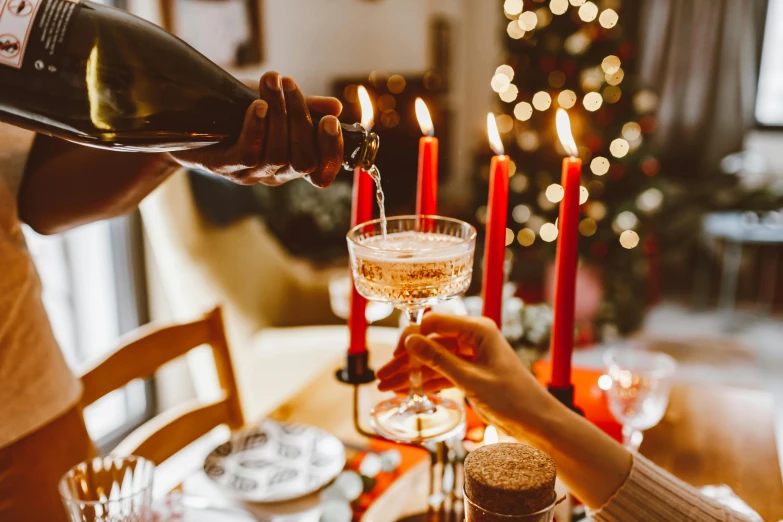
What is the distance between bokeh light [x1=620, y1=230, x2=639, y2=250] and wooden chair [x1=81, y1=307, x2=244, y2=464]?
288 centimetres

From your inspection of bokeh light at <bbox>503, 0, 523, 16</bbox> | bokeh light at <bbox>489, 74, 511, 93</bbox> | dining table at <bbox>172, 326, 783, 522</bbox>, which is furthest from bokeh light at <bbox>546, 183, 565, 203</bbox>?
dining table at <bbox>172, 326, 783, 522</bbox>

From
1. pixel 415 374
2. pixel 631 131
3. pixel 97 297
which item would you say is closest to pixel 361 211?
pixel 415 374

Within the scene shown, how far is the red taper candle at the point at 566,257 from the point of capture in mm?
642

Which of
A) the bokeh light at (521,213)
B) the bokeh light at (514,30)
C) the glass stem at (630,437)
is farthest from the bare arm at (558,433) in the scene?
the bokeh light at (514,30)

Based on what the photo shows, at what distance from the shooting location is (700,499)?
2.39 ft

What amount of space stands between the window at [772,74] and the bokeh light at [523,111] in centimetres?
204

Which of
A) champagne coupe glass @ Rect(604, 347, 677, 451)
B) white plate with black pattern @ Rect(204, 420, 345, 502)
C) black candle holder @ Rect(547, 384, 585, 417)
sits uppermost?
black candle holder @ Rect(547, 384, 585, 417)

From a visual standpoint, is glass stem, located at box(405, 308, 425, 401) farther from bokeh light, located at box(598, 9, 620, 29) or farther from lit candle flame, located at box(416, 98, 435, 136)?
bokeh light, located at box(598, 9, 620, 29)

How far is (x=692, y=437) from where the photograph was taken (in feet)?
3.85

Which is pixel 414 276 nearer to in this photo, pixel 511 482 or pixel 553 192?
pixel 511 482

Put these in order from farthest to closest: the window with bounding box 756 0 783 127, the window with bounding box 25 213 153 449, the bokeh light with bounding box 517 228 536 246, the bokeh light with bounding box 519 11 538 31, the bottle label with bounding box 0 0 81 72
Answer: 1. the window with bounding box 756 0 783 127
2. the bokeh light with bounding box 517 228 536 246
3. the bokeh light with bounding box 519 11 538 31
4. the window with bounding box 25 213 153 449
5. the bottle label with bounding box 0 0 81 72

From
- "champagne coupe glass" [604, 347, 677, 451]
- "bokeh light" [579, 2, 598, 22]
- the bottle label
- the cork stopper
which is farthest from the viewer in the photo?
"bokeh light" [579, 2, 598, 22]

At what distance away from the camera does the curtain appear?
472 cm

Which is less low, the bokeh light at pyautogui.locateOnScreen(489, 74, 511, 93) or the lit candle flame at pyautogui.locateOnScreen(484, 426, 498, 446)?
the bokeh light at pyautogui.locateOnScreen(489, 74, 511, 93)
